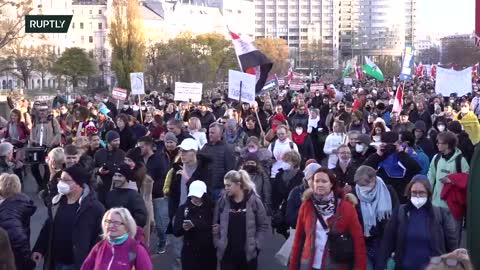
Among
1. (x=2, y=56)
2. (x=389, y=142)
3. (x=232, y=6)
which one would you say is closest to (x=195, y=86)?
(x=389, y=142)

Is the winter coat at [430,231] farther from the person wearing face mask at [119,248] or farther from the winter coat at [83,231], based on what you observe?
the winter coat at [83,231]

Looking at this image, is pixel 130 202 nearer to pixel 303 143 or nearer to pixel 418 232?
pixel 418 232

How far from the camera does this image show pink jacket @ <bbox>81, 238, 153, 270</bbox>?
18.4ft

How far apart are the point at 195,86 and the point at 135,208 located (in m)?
16.9

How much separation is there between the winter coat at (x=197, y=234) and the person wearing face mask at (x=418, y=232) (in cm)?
158

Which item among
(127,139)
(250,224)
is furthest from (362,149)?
(127,139)

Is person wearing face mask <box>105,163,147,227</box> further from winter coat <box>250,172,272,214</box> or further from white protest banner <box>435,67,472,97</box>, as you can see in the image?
white protest banner <box>435,67,472,97</box>

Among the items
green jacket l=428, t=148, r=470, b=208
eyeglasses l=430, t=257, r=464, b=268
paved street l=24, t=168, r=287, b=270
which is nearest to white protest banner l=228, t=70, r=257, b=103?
paved street l=24, t=168, r=287, b=270

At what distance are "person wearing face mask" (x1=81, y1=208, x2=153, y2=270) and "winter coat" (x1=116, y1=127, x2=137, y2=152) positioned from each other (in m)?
8.31

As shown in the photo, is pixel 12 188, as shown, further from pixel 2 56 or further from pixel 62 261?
pixel 2 56

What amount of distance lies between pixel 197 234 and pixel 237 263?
0.43 meters

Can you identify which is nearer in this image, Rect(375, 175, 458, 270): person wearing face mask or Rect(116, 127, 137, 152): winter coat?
Rect(375, 175, 458, 270): person wearing face mask

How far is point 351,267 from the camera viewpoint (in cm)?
645

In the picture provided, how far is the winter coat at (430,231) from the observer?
259 inches
